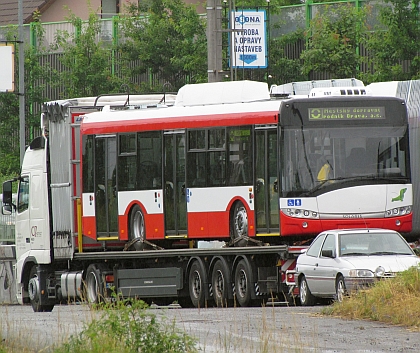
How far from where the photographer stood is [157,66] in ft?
132

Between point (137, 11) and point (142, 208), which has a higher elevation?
point (137, 11)

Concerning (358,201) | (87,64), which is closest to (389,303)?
(358,201)

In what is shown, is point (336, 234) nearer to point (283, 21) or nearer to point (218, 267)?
point (218, 267)

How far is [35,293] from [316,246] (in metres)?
6.94

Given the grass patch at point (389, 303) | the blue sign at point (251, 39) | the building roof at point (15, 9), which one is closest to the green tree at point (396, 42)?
the blue sign at point (251, 39)

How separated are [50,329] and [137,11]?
28540 mm

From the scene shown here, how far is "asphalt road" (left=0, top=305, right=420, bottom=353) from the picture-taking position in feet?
43.3

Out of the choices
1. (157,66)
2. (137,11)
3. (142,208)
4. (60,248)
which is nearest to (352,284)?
(142,208)

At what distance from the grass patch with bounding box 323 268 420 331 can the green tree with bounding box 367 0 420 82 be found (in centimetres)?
1574

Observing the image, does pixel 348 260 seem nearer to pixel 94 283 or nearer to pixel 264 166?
pixel 264 166

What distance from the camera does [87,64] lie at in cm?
4194

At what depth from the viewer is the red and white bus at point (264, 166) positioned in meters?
21.9

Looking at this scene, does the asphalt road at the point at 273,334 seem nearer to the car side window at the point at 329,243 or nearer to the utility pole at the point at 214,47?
the car side window at the point at 329,243

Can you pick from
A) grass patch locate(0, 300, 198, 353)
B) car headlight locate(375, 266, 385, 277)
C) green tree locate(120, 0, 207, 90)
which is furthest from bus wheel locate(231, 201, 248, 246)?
green tree locate(120, 0, 207, 90)
